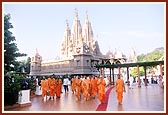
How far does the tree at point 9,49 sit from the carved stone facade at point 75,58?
9533 millimetres

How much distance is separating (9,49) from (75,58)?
12577mm

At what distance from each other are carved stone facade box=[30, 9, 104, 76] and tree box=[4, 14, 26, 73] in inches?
375

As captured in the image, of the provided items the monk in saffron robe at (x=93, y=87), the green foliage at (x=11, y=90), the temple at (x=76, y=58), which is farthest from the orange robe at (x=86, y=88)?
the temple at (x=76, y=58)

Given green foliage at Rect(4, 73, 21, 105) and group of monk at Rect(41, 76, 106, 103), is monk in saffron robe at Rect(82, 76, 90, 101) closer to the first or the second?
group of monk at Rect(41, 76, 106, 103)

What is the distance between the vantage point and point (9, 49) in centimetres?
1088

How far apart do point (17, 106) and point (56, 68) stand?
15070 mm

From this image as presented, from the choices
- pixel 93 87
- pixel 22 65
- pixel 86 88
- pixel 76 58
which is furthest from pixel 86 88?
pixel 76 58

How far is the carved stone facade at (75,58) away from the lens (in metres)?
22.8

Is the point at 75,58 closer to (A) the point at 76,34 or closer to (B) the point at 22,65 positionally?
(A) the point at 76,34

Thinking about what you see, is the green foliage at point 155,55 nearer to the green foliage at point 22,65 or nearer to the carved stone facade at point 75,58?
the green foliage at point 22,65

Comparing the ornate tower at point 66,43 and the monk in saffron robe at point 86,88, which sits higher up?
the ornate tower at point 66,43

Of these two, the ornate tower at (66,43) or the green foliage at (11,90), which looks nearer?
the green foliage at (11,90)

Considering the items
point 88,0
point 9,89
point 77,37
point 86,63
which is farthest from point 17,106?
point 77,37

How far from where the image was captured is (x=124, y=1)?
26.7 feet
